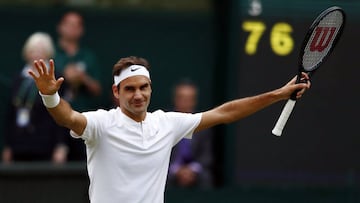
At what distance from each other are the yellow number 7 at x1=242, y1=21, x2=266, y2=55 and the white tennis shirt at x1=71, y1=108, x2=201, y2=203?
3533mm

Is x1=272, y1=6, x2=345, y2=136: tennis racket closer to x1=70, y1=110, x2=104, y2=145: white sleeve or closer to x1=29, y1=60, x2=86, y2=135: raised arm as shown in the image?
x1=70, y1=110, x2=104, y2=145: white sleeve

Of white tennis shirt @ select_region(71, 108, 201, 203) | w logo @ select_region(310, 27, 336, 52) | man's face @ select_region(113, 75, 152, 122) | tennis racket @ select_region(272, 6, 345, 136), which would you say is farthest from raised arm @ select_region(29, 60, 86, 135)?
w logo @ select_region(310, 27, 336, 52)

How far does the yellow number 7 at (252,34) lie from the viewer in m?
10.4

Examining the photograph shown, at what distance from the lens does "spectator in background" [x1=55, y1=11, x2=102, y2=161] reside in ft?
33.6

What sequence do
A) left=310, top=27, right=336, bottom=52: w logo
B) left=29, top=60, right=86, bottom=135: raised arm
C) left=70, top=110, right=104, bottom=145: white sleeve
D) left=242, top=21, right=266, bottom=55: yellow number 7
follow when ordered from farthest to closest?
left=242, top=21, right=266, bottom=55: yellow number 7, left=310, top=27, right=336, bottom=52: w logo, left=70, top=110, right=104, bottom=145: white sleeve, left=29, top=60, right=86, bottom=135: raised arm

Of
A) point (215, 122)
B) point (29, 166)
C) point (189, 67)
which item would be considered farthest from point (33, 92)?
point (215, 122)

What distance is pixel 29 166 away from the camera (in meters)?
9.27

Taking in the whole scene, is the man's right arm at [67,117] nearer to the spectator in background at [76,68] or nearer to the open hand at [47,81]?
the open hand at [47,81]

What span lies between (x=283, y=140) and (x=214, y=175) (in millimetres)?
703

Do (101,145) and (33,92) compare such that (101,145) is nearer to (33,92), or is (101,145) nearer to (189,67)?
(33,92)

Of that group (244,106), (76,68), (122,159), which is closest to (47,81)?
(122,159)

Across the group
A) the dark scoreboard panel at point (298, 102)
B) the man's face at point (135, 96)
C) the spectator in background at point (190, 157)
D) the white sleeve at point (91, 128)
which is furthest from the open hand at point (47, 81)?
the dark scoreboard panel at point (298, 102)

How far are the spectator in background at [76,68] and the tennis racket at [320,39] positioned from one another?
3299 millimetres

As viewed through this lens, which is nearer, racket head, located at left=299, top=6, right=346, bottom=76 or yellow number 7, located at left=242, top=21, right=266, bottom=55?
racket head, located at left=299, top=6, right=346, bottom=76
